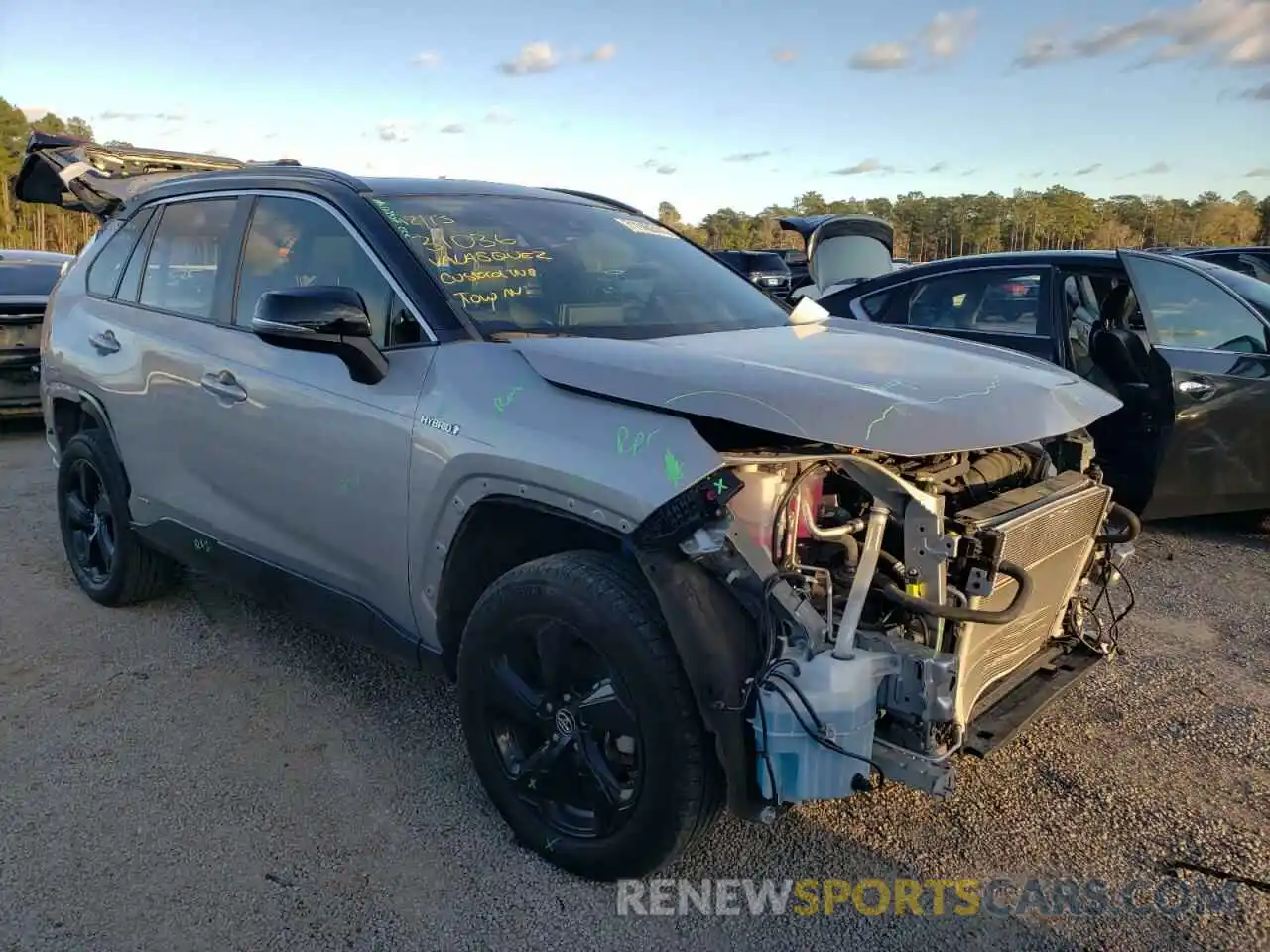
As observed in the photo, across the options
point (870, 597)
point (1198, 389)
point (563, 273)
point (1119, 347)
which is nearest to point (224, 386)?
point (563, 273)

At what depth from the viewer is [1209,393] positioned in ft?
17.6

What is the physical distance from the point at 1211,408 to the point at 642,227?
331 centimetres

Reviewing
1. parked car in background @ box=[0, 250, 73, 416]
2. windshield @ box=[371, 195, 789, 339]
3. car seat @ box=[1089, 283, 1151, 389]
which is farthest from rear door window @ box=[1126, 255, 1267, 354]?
parked car in background @ box=[0, 250, 73, 416]

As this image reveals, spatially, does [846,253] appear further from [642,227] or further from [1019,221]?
[1019,221]

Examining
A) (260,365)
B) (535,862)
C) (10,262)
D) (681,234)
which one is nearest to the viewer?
(535,862)

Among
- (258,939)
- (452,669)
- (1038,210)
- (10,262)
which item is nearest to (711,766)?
(452,669)

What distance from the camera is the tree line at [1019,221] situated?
186 ft

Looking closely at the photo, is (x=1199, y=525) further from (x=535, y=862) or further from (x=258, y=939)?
(x=258, y=939)

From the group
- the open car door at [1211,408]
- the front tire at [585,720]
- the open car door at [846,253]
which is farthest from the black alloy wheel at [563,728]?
the open car door at [846,253]

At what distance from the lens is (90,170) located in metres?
5.57

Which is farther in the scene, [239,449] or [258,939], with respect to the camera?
[239,449]

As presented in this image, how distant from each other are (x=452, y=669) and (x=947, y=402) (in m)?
1.62

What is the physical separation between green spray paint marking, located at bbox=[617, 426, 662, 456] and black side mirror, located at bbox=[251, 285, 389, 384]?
0.93 meters

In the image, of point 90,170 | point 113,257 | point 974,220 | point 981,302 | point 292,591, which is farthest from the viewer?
point 974,220
